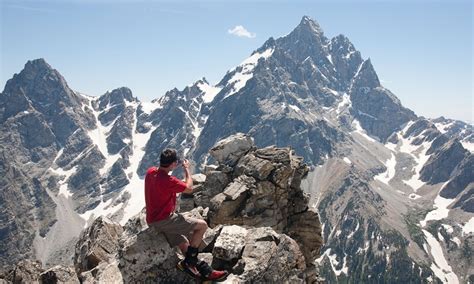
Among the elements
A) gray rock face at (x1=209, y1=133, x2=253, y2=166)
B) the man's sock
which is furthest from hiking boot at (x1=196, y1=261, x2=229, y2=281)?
gray rock face at (x1=209, y1=133, x2=253, y2=166)

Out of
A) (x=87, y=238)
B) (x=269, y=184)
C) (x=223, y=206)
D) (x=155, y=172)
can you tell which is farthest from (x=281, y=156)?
(x=155, y=172)

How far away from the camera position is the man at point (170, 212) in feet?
53.5

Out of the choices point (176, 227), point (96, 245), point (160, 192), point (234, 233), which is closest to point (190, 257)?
point (176, 227)

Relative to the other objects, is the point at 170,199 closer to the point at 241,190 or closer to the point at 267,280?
the point at 267,280

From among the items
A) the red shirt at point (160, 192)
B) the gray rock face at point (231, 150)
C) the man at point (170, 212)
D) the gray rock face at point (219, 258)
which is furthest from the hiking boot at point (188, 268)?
the gray rock face at point (231, 150)

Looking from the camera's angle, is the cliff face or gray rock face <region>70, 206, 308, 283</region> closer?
gray rock face <region>70, 206, 308, 283</region>

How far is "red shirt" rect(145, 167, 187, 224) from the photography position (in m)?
16.3

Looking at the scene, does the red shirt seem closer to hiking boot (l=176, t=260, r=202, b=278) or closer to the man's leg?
the man's leg

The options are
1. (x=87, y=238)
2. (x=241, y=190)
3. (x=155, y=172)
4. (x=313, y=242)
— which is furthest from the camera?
(x=313, y=242)

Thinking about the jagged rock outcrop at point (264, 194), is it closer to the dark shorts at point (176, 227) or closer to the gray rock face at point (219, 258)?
the gray rock face at point (219, 258)

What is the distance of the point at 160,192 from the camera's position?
16.5 m

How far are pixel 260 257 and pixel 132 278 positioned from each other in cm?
551

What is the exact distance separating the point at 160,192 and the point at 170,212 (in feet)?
3.38

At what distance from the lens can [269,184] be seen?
32656 mm
